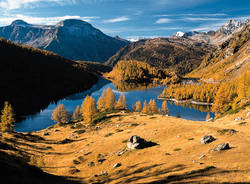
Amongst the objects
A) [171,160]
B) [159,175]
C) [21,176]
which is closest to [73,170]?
[21,176]

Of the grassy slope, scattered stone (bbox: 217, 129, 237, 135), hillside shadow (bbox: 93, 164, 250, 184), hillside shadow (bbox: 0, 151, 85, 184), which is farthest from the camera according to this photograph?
scattered stone (bbox: 217, 129, 237, 135)

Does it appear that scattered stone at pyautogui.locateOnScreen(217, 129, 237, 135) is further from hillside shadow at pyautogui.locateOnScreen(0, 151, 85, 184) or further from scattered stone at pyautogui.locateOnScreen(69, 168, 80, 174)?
scattered stone at pyautogui.locateOnScreen(69, 168, 80, 174)

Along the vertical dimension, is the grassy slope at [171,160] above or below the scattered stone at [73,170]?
above

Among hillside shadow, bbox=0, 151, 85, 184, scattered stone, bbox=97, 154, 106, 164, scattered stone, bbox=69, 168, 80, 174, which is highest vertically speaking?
hillside shadow, bbox=0, 151, 85, 184

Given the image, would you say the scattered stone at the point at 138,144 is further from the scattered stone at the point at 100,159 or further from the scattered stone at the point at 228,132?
the scattered stone at the point at 228,132

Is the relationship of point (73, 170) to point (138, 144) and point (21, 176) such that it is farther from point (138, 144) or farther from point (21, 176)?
point (138, 144)

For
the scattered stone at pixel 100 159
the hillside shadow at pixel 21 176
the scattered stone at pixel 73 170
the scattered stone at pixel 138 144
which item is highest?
the hillside shadow at pixel 21 176

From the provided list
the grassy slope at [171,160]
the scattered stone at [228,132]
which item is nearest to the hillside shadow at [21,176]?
the grassy slope at [171,160]

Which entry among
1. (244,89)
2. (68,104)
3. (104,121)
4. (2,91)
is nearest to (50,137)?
(104,121)

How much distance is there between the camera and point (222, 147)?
88.3 feet

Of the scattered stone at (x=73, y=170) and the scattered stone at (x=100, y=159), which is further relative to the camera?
the scattered stone at (x=100, y=159)

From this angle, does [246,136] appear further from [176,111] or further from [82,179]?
[176,111]

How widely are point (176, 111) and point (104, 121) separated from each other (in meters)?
94.0

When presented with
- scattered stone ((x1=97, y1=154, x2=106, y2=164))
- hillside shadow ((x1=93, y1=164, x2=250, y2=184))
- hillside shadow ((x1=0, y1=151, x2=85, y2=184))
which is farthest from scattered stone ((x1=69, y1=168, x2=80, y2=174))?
hillside shadow ((x1=93, y1=164, x2=250, y2=184))
